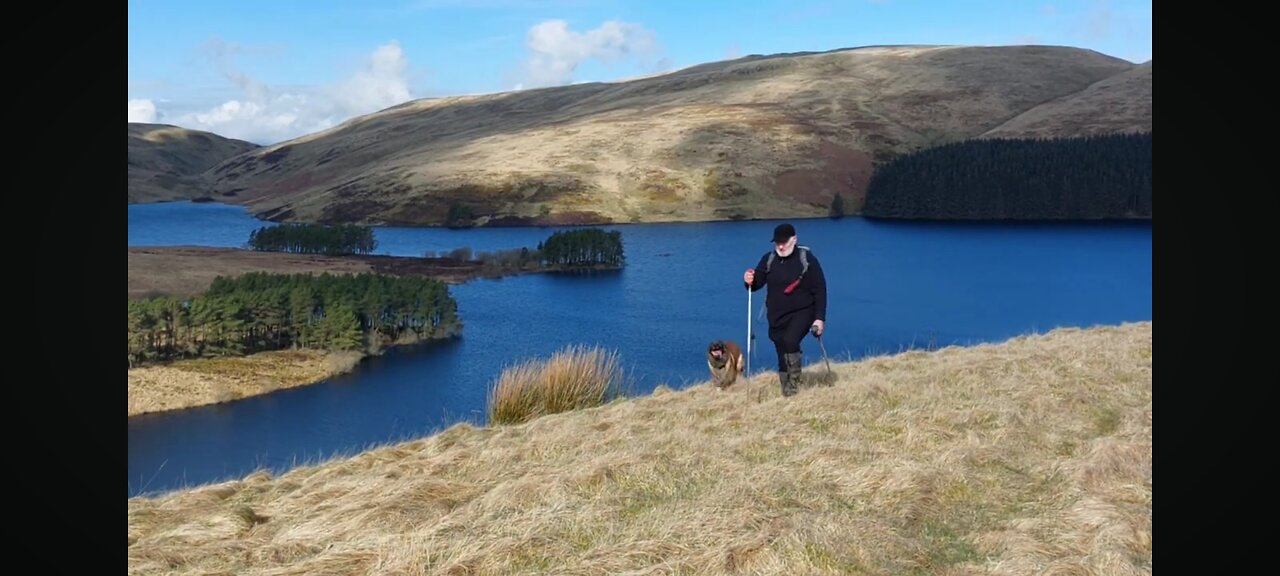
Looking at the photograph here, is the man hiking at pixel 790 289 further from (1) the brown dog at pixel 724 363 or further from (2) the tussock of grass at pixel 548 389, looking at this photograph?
(2) the tussock of grass at pixel 548 389

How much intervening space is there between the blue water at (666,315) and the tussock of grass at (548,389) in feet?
11.2

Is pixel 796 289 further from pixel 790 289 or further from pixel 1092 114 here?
pixel 1092 114

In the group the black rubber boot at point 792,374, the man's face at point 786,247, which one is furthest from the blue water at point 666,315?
the man's face at point 786,247

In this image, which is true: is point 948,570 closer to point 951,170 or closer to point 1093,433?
point 1093,433

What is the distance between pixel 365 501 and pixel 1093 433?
8065 millimetres

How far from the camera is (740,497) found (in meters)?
7.46

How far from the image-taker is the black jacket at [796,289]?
A: 40.8ft

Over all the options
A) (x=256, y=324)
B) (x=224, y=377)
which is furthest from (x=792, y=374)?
(x=256, y=324)

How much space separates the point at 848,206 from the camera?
127062mm

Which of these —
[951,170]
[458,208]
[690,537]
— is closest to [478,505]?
[690,537]

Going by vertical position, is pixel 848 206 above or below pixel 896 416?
above

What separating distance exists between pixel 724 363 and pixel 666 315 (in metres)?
40.3
